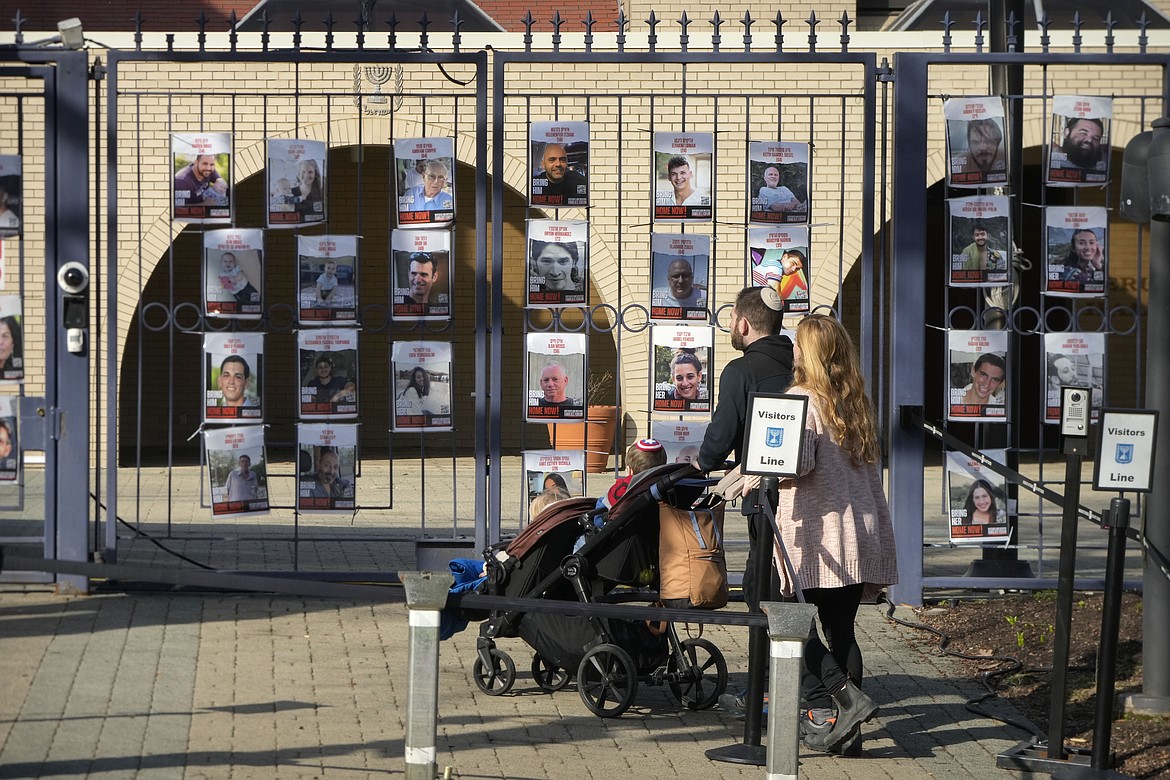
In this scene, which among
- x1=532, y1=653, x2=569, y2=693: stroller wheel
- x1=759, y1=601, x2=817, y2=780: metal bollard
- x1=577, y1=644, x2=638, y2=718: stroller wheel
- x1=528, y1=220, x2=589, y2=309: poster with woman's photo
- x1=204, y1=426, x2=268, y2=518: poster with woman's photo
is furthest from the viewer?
x1=528, y1=220, x2=589, y2=309: poster with woman's photo

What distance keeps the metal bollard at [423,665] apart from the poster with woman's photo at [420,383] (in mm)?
3350

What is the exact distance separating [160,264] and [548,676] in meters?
11.1

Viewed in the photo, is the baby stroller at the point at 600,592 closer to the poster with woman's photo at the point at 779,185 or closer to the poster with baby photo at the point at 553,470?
the poster with baby photo at the point at 553,470

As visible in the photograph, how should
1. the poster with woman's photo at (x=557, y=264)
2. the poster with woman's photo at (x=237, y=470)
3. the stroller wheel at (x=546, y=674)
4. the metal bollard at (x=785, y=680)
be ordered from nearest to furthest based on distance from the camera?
the metal bollard at (x=785, y=680)
the stroller wheel at (x=546, y=674)
the poster with woman's photo at (x=237, y=470)
the poster with woman's photo at (x=557, y=264)

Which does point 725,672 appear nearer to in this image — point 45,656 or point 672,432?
point 672,432

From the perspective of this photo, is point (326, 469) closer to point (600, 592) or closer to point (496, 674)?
point (496, 674)

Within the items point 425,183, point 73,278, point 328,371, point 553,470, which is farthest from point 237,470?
point 425,183

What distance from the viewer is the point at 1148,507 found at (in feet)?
18.1

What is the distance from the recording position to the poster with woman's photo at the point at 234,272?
7332mm

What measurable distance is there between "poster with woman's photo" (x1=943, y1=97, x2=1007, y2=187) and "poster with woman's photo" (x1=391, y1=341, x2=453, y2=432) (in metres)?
2.96

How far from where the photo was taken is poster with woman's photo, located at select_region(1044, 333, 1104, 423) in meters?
7.49

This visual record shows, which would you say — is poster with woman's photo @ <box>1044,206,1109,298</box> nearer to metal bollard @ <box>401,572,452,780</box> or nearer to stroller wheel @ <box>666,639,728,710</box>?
stroller wheel @ <box>666,639,728,710</box>

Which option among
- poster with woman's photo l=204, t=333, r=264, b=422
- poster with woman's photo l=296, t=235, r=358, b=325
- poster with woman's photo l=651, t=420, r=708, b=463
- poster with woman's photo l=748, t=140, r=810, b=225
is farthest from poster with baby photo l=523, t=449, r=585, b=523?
poster with woman's photo l=748, t=140, r=810, b=225

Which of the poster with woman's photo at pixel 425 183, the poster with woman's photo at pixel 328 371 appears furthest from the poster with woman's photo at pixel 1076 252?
the poster with woman's photo at pixel 328 371
